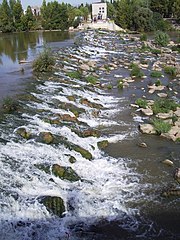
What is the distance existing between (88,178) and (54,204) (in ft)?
6.06

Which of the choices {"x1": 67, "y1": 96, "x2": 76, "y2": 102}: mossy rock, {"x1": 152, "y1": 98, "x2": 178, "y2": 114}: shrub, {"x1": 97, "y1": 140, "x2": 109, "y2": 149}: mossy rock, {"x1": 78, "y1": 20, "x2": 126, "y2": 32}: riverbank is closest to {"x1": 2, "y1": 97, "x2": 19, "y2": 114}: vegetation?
{"x1": 67, "y1": 96, "x2": 76, "y2": 102}: mossy rock

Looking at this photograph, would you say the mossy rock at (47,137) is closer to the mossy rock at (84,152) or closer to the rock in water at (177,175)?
the mossy rock at (84,152)

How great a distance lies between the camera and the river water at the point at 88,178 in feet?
24.6

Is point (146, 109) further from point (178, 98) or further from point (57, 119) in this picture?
point (57, 119)

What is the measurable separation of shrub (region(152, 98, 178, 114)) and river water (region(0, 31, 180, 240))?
0.92 m

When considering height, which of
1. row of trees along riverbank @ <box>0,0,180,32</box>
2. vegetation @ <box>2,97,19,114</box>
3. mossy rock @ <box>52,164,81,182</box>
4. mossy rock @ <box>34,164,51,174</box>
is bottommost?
mossy rock @ <box>52,164,81,182</box>

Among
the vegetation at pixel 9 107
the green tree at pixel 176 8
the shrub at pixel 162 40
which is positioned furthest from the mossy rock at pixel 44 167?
the green tree at pixel 176 8

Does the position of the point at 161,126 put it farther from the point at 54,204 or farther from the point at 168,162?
the point at 54,204

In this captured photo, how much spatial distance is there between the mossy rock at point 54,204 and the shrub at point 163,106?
26.2ft

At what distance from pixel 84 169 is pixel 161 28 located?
5635 centimetres

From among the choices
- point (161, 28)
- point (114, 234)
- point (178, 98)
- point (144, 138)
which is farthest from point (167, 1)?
point (114, 234)

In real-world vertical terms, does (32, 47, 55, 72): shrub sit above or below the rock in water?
above

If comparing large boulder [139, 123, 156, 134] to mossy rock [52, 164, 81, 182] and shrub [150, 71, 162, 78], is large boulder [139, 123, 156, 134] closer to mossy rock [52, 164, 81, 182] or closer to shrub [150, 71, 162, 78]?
mossy rock [52, 164, 81, 182]

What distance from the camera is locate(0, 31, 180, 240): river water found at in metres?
7.51
